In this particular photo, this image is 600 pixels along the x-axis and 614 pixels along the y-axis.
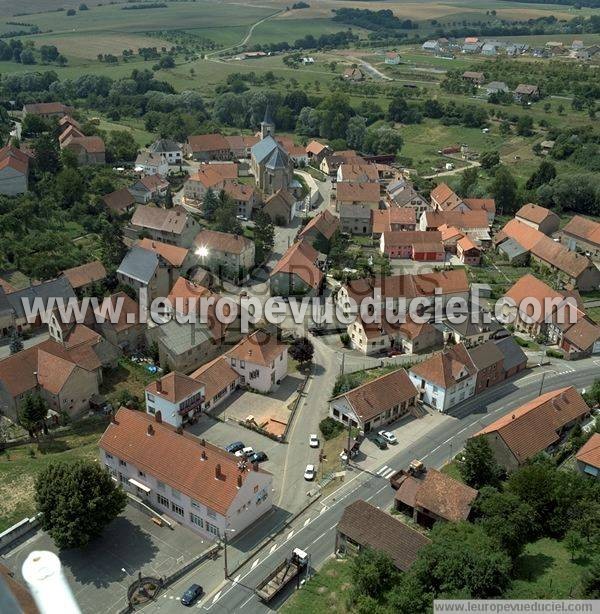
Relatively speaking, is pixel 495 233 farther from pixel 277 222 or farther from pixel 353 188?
pixel 277 222

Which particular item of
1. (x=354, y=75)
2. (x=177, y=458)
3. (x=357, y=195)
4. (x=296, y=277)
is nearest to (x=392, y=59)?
(x=354, y=75)

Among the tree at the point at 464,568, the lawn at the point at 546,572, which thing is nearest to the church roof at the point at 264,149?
the lawn at the point at 546,572

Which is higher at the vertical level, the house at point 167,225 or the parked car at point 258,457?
the house at point 167,225

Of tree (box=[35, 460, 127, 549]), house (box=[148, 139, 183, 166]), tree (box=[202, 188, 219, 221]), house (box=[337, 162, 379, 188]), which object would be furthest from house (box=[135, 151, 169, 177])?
tree (box=[35, 460, 127, 549])

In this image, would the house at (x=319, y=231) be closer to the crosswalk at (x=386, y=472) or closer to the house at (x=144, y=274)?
the house at (x=144, y=274)

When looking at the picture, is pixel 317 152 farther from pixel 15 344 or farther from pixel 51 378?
pixel 51 378
